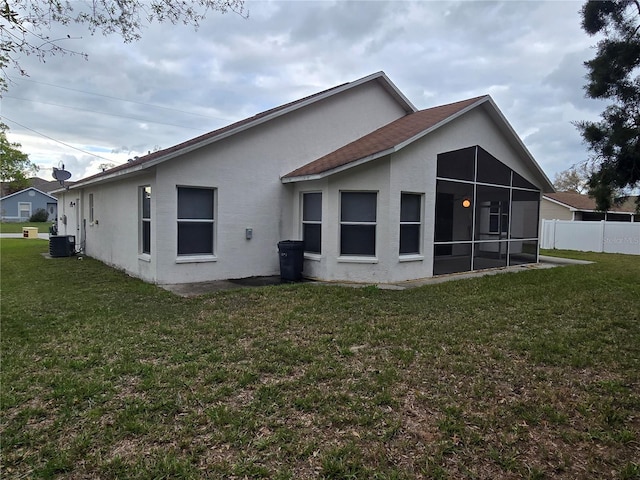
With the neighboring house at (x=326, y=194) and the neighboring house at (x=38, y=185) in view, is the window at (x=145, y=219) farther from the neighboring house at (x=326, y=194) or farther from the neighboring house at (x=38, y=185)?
the neighboring house at (x=38, y=185)

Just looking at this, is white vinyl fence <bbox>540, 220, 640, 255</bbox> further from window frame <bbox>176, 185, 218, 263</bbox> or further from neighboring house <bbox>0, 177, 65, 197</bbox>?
neighboring house <bbox>0, 177, 65, 197</bbox>

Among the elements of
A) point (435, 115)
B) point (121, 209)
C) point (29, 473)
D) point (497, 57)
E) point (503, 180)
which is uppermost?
point (497, 57)

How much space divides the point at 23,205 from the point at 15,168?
15.6 feet

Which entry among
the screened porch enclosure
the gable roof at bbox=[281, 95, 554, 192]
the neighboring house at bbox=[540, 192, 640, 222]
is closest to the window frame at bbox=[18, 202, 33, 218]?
the gable roof at bbox=[281, 95, 554, 192]

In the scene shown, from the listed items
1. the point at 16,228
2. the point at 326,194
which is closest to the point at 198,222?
the point at 326,194

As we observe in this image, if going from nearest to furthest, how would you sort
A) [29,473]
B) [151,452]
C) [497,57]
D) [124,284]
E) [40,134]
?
1. [29,473]
2. [151,452]
3. [124,284]
4. [497,57]
5. [40,134]

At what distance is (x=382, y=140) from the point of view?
11344 mm

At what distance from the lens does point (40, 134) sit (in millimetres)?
27062

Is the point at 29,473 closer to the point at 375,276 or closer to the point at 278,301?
the point at 278,301

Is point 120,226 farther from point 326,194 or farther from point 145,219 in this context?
point 326,194

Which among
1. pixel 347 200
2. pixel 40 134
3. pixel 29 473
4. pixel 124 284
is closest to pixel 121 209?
pixel 124 284

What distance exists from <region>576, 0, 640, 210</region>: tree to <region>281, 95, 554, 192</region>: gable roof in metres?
3.51

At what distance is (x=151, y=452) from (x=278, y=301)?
5039 millimetres

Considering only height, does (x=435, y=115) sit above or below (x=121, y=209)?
above
